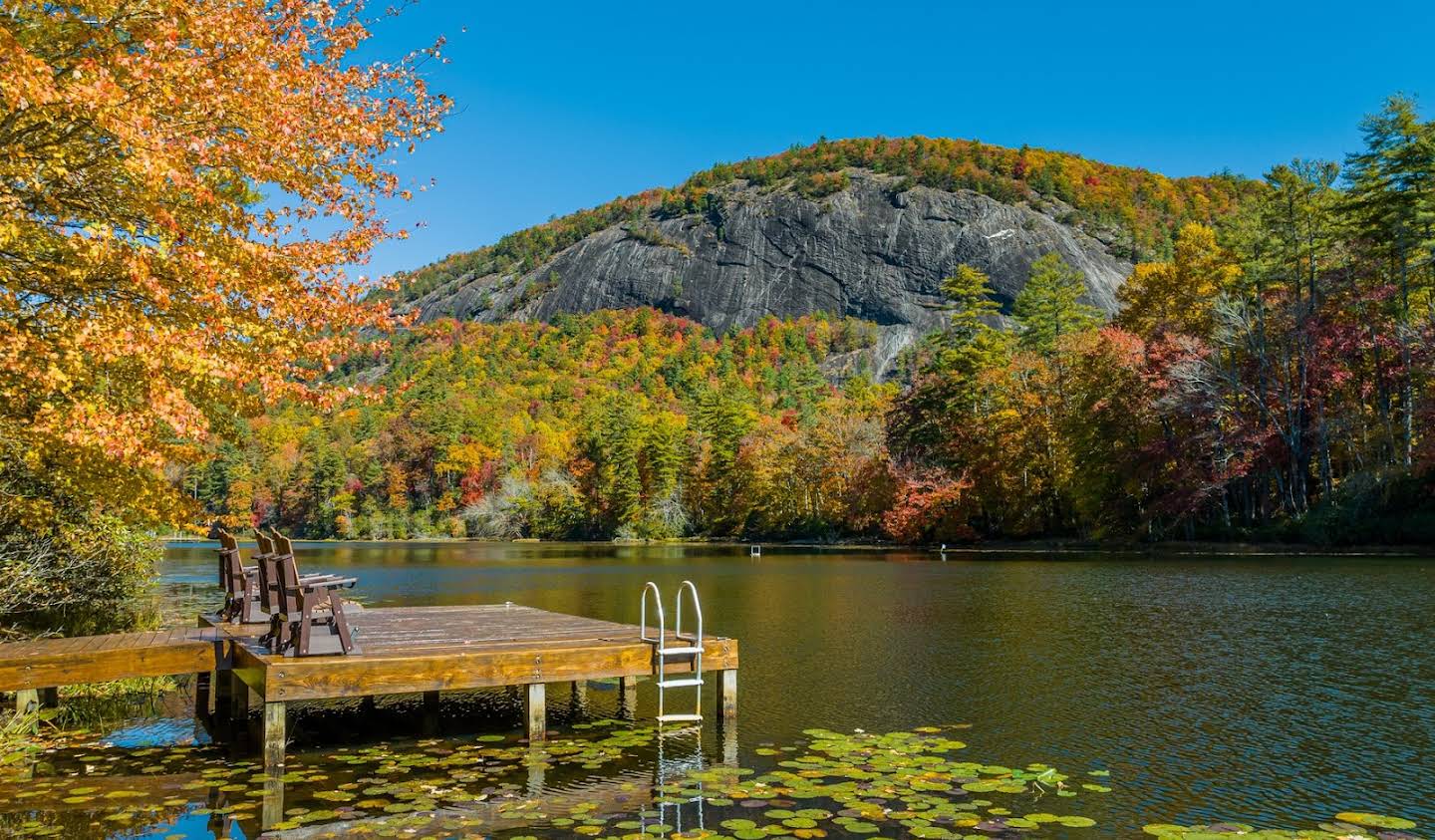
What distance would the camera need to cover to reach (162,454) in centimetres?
930

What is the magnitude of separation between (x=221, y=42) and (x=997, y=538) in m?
54.7

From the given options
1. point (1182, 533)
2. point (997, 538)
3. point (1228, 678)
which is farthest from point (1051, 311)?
point (1228, 678)

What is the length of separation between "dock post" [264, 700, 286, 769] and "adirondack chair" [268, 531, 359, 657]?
Answer: 0.52m

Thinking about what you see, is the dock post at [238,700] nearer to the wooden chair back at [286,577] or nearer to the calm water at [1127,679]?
the calm water at [1127,679]

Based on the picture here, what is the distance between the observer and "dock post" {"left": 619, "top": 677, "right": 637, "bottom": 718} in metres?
11.6

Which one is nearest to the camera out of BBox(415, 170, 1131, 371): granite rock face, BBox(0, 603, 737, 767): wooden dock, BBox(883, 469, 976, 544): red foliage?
BBox(0, 603, 737, 767): wooden dock

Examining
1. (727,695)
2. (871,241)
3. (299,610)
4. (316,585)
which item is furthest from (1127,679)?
(871,241)

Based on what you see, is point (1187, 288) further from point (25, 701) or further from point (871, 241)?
point (871, 241)

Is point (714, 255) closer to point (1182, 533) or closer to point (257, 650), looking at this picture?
point (1182, 533)

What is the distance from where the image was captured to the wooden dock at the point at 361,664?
8.73 metres

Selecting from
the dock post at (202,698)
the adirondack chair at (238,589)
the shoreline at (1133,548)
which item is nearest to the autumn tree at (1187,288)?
the shoreline at (1133,548)

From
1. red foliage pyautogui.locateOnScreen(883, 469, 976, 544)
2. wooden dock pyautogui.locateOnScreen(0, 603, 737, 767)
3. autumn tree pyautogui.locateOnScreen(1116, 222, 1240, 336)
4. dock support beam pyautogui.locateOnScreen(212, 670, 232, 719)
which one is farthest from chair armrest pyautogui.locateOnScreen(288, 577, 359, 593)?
red foliage pyautogui.locateOnScreen(883, 469, 976, 544)

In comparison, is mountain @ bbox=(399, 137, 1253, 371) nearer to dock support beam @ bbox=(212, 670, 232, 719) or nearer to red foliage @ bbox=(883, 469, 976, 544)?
red foliage @ bbox=(883, 469, 976, 544)

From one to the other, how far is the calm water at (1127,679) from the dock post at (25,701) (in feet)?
3.08
